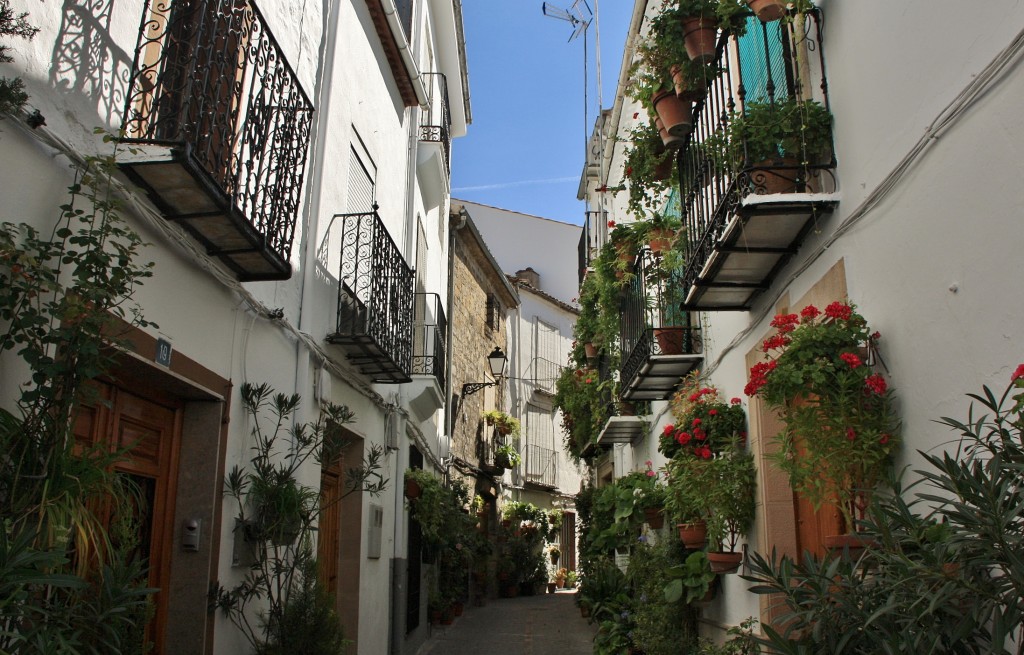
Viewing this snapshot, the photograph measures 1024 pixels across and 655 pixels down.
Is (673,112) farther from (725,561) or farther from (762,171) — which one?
(725,561)

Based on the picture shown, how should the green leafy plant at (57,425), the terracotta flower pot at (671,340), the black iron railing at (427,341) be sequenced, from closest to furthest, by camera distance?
the green leafy plant at (57,425) → the terracotta flower pot at (671,340) → the black iron railing at (427,341)

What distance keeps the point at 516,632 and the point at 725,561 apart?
7.70 meters

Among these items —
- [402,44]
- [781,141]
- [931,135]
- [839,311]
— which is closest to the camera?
[931,135]

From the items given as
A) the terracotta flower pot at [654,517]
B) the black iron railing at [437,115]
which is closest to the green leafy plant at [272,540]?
the terracotta flower pot at [654,517]

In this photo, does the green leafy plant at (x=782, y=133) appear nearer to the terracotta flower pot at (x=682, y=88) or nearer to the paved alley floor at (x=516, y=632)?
the terracotta flower pot at (x=682, y=88)

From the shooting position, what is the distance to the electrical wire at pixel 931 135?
327cm

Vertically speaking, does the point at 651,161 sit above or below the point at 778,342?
above

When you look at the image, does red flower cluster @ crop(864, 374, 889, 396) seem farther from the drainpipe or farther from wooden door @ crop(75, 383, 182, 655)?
the drainpipe

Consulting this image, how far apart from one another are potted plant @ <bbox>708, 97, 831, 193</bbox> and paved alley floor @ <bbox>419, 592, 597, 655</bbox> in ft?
25.6

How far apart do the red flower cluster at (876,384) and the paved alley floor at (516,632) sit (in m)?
7.92

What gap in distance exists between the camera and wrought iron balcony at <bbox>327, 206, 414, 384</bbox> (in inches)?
315

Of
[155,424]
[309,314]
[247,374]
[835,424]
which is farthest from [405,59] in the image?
[835,424]

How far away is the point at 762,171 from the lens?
496 centimetres

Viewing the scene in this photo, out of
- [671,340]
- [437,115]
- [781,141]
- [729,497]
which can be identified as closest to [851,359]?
[781,141]
